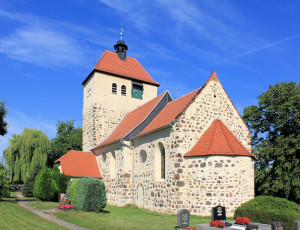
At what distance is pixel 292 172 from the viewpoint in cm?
2084

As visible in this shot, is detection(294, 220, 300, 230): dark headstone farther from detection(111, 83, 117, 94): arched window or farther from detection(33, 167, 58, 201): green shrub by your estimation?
detection(111, 83, 117, 94): arched window

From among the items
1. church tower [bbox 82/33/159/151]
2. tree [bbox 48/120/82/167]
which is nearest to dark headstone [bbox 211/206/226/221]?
church tower [bbox 82/33/159/151]

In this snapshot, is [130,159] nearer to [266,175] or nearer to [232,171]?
[232,171]

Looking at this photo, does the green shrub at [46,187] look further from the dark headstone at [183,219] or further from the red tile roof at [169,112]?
the dark headstone at [183,219]

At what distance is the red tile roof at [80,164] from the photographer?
78.7 feet

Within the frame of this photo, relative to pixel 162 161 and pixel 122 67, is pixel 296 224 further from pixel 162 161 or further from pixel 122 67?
pixel 122 67

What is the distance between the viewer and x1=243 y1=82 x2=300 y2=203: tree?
20938mm

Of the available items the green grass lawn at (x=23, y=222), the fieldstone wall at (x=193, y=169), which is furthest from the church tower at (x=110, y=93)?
the green grass lawn at (x=23, y=222)

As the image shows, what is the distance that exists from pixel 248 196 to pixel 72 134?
33.9 meters

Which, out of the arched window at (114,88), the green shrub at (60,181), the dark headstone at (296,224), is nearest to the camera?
the dark headstone at (296,224)

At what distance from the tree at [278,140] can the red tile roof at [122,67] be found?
10.9m

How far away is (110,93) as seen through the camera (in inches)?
1109

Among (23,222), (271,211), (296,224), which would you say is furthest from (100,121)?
(296,224)

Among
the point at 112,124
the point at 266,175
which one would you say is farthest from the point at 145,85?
the point at 266,175
